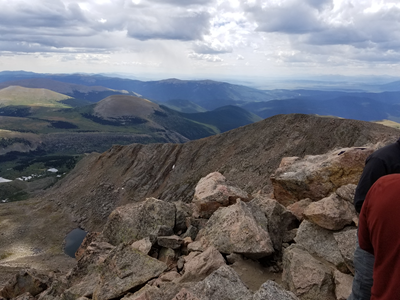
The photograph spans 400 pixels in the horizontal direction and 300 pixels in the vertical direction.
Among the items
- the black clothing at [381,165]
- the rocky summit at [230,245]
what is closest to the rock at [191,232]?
the rocky summit at [230,245]

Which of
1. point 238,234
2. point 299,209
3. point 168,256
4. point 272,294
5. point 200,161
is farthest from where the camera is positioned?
point 200,161

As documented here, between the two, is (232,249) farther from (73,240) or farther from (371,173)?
(73,240)

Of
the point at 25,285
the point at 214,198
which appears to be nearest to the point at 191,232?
the point at 214,198

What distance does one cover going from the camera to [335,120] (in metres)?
47.9

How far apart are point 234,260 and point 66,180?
83.0 m

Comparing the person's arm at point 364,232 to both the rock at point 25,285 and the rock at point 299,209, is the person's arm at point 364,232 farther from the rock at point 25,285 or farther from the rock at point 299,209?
the rock at point 25,285

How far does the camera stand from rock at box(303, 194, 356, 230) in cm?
1145

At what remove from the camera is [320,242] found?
11500 millimetres

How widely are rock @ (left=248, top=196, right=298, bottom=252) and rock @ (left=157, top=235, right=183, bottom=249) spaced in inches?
158

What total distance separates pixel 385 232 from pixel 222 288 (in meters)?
6.09

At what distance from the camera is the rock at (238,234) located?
11.8 meters

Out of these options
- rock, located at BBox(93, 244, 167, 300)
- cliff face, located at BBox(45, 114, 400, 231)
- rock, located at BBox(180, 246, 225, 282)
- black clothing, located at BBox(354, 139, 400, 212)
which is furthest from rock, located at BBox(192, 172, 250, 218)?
cliff face, located at BBox(45, 114, 400, 231)

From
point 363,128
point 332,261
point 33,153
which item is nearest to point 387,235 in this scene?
point 332,261

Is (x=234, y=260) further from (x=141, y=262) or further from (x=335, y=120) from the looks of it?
(x=335, y=120)
